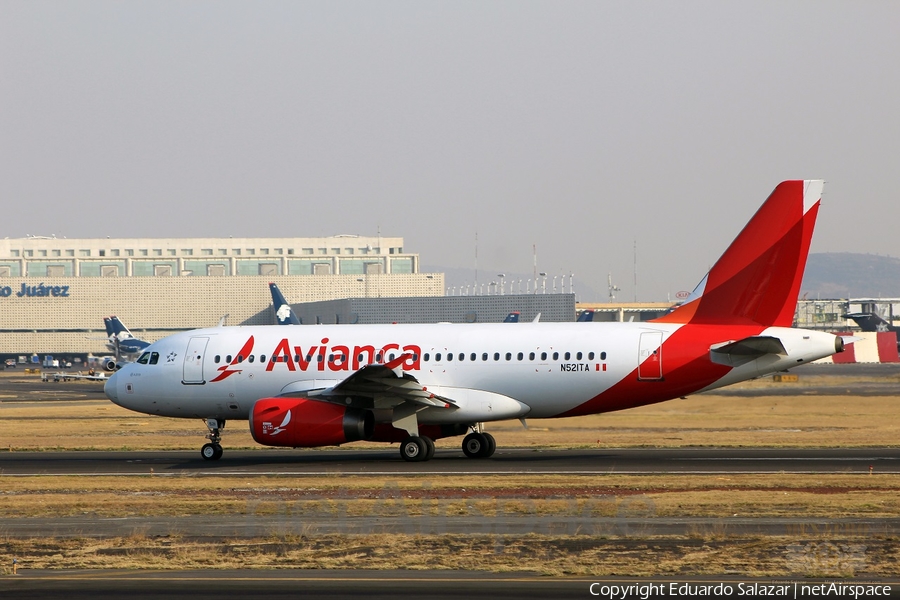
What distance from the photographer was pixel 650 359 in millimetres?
28266

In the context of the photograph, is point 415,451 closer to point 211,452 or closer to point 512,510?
point 211,452

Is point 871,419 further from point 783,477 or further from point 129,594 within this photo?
point 129,594

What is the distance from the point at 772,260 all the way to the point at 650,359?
3.96 metres

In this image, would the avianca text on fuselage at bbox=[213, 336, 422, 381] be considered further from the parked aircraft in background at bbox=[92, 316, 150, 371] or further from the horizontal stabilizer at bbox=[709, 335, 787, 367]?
the parked aircraft in background at bbox=[92, 316, 150, 371]

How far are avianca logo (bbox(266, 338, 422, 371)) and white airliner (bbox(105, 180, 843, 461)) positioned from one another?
0.11 ft

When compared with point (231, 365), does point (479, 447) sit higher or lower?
lower

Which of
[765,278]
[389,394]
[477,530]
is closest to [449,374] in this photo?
[389,394]

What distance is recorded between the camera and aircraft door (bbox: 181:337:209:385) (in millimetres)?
32250

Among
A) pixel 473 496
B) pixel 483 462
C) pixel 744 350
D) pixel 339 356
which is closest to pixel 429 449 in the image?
pixel 483 462

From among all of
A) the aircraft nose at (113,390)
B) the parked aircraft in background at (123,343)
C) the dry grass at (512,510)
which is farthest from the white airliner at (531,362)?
the parked aircraft in background at (123,343)

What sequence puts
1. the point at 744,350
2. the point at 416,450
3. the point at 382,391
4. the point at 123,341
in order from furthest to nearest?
the point at 123,341 < the point at 416,450 < the point at 382,391 < the point at 744,350

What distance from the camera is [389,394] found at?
1135 inches

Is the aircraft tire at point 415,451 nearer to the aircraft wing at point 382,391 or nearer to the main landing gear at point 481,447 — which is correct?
the aircraft wing at point 382,391

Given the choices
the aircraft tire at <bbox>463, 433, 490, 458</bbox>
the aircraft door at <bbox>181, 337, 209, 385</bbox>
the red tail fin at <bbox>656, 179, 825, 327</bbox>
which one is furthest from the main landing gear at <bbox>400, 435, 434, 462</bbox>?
the red tail fin at <bbox>656, 179, 825, 327</bbox>
